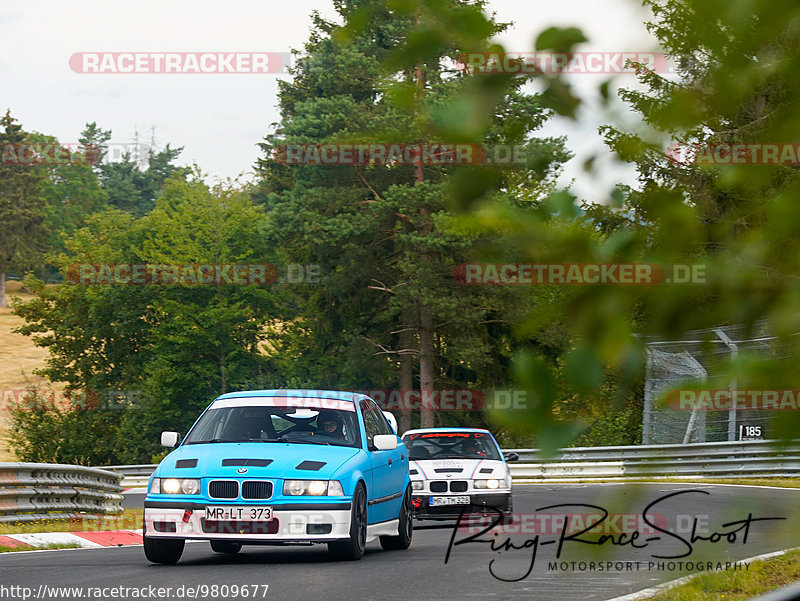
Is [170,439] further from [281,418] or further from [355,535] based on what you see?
[355,535]

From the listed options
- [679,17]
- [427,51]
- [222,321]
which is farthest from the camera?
[222,321]

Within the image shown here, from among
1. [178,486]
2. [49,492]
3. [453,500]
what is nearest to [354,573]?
[178,486]

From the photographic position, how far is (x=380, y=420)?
12930 mm

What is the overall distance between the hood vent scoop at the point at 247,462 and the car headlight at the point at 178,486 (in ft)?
0.98

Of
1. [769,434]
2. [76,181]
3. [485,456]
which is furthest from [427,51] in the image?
[76,181]

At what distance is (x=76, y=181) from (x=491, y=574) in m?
133

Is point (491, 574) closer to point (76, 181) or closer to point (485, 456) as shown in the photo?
point (485, 456)

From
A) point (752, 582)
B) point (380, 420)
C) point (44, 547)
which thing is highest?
point (380, 420)

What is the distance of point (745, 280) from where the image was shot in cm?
197

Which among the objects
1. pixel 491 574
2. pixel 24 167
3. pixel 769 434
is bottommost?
pixel 491 574

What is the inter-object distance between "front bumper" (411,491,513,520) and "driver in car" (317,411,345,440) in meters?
5.34

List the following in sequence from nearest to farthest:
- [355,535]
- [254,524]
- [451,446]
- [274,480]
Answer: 1. [254,524]
2. [274,480]
3. [355,535]
4. [451,446]

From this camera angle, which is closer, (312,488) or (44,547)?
(312,488)

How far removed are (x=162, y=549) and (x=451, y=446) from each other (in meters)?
7.95
